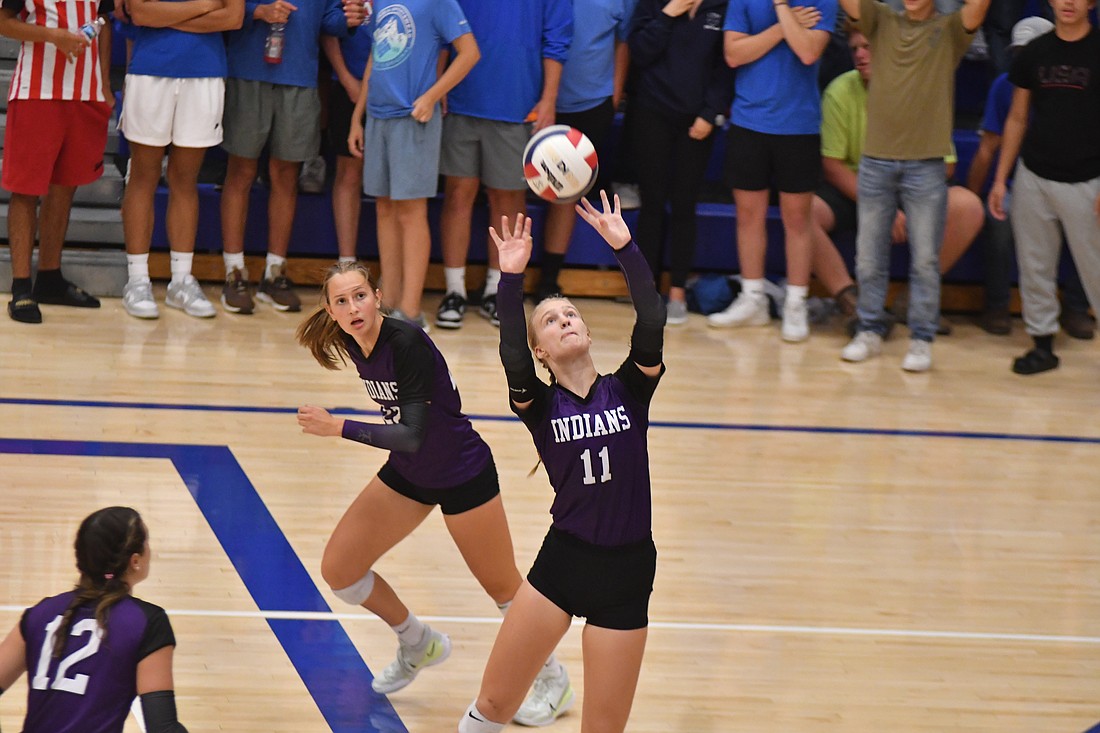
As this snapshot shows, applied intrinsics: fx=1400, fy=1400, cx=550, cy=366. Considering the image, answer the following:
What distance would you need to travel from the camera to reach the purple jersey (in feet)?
10.4

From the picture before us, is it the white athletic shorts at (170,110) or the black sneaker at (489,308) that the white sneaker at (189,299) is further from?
the black sneaker at (489,308)

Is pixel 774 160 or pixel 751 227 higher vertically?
pixel 774 160

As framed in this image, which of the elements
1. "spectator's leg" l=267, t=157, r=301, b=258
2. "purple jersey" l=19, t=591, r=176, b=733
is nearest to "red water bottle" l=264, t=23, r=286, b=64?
"spectator's leg" l=267, t=157, r=301, b=258

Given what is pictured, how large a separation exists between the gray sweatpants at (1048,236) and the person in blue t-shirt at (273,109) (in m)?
4.28

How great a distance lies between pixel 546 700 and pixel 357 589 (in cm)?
73

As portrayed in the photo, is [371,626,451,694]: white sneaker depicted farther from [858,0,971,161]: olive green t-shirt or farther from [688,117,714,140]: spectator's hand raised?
[688,117,714,140]: spectator's hand raised

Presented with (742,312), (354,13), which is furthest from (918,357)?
(354,13)

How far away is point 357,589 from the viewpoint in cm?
455

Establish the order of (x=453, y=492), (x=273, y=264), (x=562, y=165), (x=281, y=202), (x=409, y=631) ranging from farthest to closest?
1. (x=273, y=264)
2. (x=281, y=202)
3. (x=562, y=165)
4. (x=409, y=631)
5. (x=453, y=492)

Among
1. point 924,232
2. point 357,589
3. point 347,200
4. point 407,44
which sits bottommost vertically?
point 924,232

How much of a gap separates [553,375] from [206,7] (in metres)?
5.15

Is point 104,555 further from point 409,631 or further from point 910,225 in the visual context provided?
point 910,225

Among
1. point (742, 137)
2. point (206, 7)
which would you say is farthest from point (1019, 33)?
point (206, 7)

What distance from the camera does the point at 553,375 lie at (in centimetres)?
406
